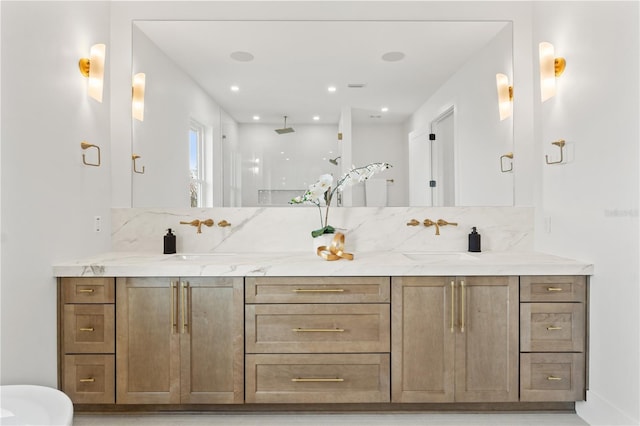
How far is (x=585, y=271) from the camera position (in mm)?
1902

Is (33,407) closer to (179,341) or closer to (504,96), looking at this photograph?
(179,341)

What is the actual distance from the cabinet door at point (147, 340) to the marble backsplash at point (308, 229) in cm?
Answer: 60

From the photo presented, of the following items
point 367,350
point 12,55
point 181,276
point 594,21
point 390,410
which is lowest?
point 390,410

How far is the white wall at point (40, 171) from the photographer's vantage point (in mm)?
1653

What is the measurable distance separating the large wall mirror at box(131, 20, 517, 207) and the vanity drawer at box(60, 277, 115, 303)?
71cm

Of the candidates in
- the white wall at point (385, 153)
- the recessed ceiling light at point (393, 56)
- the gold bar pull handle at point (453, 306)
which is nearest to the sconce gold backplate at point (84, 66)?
the white wall at point (385, 153)

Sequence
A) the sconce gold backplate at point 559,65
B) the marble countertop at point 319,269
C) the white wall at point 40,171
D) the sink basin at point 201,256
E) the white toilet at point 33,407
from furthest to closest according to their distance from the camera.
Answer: the sink basin at point 201,256
the sconce gold backplate at point 559,65
the marble countertop at point 319,269
the white wall at point 40,171
the white toilet at point 33,407

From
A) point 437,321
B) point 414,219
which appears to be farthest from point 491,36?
point 437,321

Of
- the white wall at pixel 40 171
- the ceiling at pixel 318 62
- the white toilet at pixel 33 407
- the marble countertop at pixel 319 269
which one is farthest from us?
the ceiling at pixel 318 62

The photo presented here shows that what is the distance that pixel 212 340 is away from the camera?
1935 mm

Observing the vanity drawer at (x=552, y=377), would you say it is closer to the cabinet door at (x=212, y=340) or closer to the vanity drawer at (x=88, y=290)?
the cabinet door at (x=212, y=340)

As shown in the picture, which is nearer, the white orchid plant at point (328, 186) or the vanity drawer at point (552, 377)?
the vanity drawer at point (552, 377)

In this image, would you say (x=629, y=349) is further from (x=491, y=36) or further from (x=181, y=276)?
(x=181, y=276)

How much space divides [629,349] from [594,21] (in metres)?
1.59
